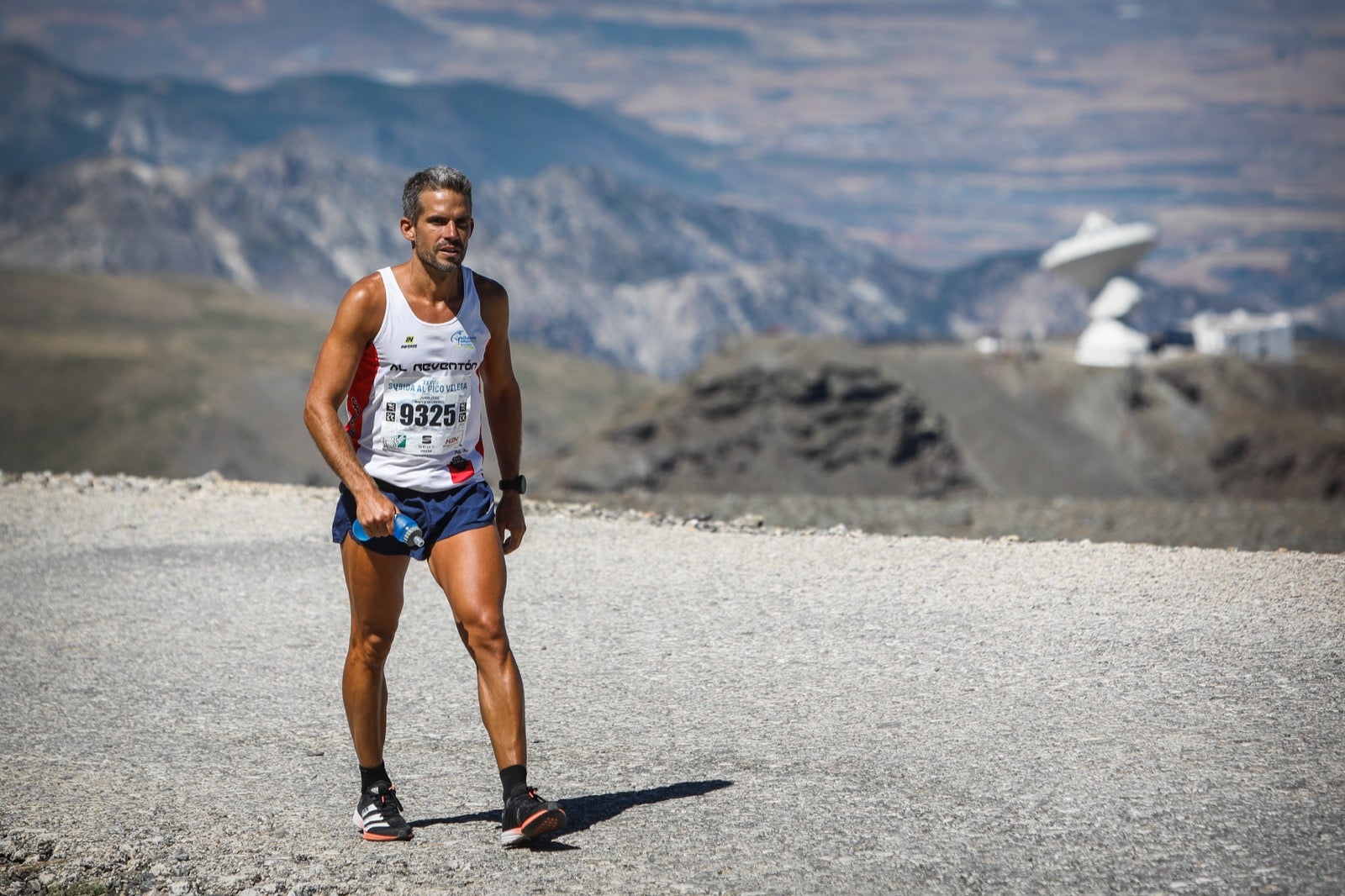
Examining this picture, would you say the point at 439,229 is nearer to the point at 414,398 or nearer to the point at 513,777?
the point at 414,398

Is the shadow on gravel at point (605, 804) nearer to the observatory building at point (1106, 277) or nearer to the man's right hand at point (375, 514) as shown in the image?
the man's right hand at point (375, 514)

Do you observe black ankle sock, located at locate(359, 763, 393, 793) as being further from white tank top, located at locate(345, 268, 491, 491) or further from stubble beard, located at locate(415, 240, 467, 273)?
stubble beard, located at locate(415, 240, 467, 273)

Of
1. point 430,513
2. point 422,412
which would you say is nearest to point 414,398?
point 422,412

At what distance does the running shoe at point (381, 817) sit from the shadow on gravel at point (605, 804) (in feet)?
0.80

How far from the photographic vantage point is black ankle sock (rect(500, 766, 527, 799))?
559 centimetres

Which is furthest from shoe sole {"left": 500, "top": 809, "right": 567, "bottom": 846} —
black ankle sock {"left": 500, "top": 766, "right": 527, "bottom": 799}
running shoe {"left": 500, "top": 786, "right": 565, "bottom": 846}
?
black ankle sock {"left": 500, "top": 766, "right": 527, "bottom": 799}

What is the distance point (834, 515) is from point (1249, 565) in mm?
13188

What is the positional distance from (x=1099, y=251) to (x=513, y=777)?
270 ft

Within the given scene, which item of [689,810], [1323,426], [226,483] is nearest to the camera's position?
[689,810]

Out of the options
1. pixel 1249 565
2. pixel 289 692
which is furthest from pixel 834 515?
pixel 289 692

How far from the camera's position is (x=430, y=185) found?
561cm

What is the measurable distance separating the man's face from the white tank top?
189mm

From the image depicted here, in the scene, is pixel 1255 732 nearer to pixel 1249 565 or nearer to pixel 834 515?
pixel 1249 565

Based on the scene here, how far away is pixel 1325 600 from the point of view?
956cm
